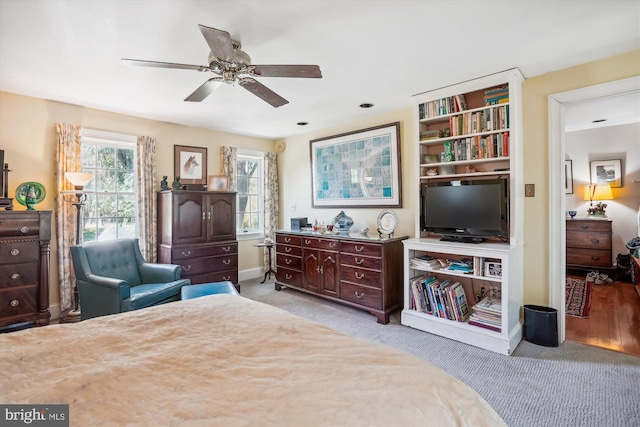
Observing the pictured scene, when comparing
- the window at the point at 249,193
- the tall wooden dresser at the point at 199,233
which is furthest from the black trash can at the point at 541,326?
the window at the point at 249,193

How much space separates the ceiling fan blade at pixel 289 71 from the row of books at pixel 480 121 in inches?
72.1

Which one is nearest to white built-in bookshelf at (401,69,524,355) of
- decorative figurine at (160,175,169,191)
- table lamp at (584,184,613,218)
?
decorative figurine at (160,175,169,191)

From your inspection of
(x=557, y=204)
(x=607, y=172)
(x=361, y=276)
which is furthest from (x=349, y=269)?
(x=607, y=172)

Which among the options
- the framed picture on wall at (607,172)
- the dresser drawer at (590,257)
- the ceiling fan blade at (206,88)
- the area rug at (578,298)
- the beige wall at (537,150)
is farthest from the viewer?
the framed picture on wall at (607,172)

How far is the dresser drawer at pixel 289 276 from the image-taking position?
432 cm

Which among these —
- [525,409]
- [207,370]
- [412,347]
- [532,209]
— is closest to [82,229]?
[207,370]

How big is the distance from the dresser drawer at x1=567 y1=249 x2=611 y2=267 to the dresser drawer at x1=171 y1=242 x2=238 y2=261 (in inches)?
221

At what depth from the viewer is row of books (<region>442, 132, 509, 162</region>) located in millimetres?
2877

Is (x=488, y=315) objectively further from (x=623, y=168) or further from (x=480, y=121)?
(x=623, y=168)

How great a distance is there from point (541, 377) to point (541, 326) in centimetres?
64

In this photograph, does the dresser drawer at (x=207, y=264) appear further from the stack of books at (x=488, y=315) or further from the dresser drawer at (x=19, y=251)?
the stack of books at (x=488, y=315)

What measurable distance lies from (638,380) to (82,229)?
546cm

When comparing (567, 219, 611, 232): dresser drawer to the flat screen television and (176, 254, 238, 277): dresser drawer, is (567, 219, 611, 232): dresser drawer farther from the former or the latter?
(176, 254, 238, 277): dresser drawer

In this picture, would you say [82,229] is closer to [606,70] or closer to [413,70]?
[413,70]
